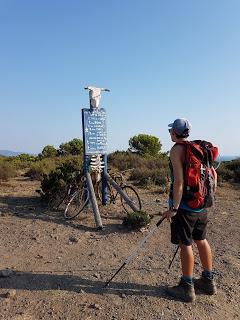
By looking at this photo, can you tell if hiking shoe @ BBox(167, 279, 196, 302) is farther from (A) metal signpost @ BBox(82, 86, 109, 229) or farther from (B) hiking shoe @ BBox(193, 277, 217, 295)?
(A) metal signpost @ BBox(82, 86, 109, 229)

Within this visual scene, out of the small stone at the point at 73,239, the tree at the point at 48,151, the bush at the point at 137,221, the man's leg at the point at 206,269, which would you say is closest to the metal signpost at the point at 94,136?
the bush at the point at 137,221

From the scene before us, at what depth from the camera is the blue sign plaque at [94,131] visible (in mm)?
8125

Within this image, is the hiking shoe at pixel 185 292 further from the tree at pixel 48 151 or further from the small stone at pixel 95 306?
the tree at pixel 48 151

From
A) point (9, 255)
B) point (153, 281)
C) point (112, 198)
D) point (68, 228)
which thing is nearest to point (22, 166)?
point (112, 198)

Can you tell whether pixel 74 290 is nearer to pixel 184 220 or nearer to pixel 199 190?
pixel 184 220

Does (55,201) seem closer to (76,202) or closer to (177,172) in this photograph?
(76,202)

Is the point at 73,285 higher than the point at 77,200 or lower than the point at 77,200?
lower

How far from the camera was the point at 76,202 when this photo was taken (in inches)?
318

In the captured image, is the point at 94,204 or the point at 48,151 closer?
the point at 94,204

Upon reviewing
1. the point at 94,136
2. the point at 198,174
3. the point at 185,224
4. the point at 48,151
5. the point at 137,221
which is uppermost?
the point at 48,151

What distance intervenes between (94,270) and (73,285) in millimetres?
557

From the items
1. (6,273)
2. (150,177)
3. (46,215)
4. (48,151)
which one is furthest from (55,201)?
(48,151)

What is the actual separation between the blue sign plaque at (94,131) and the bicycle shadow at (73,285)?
3646 mm

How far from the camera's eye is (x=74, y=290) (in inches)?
177
